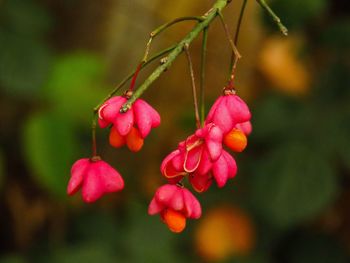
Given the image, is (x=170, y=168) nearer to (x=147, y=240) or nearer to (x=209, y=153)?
(x=209, y=153)

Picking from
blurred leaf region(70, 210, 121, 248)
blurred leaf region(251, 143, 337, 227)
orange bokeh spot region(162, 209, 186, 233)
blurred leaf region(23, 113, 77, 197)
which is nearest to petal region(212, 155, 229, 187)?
orange bokeh spot region(162, 209, 186, 233)

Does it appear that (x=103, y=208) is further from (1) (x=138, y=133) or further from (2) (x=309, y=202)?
(1) (x=138, y=133)

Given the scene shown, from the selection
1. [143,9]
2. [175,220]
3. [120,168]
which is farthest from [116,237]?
[175,220]

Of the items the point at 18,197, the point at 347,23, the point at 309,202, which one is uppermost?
the point at 347,23

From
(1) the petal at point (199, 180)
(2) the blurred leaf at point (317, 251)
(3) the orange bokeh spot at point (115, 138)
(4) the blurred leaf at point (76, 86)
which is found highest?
(3) the orange bokeh spot at point (115, 138)

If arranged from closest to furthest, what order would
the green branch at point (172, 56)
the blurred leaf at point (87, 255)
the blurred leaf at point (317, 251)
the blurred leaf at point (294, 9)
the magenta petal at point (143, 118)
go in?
the green branch at point (172, 56)
the magenta petal at point (143, 118)
the blurred leaf at point (294, 9)
the blurred leaf at point (87, 255)
the blurred leaf at point (317, 251)

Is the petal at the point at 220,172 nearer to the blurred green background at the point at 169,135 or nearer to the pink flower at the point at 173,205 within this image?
the pink flower at the point at 173,205

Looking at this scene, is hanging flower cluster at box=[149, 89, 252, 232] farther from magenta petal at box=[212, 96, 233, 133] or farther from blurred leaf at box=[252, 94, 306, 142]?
blurred leaf at box=[252, 94, 306, 142]

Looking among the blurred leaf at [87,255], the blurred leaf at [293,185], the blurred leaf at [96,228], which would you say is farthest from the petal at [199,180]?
the blurred leaf at [96,228]
